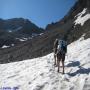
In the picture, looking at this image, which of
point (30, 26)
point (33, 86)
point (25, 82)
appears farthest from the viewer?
point (30, 26)

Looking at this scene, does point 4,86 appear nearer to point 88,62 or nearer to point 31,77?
point 31,77

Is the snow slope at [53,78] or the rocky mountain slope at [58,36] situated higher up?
the rocky mountain slope at [58,36]

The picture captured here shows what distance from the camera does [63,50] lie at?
19531 mm

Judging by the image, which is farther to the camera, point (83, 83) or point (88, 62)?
point (88, 62)

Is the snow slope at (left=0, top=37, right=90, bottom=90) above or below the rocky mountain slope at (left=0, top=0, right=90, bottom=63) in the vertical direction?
below

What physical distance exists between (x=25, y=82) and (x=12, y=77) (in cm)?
290

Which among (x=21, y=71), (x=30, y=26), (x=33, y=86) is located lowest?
(x=33, y=86)

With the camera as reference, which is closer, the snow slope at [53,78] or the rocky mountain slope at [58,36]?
the snow slope at [53,78]

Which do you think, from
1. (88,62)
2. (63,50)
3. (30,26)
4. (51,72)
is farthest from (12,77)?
(30,26)

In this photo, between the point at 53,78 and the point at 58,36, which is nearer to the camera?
the point at 53,78

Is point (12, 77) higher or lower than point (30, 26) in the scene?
lower

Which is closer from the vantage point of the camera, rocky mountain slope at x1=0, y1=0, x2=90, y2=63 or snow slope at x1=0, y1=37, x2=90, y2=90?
snow slope at x1=0, y1=37, x2=90, y2=90

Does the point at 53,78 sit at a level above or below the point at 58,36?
below

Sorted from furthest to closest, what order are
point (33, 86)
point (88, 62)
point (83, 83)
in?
1. point (88, 62)
2. point (33, 86)
3. point (83, 83)
